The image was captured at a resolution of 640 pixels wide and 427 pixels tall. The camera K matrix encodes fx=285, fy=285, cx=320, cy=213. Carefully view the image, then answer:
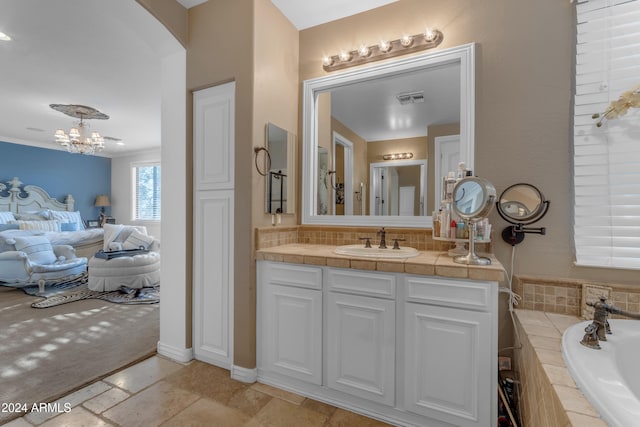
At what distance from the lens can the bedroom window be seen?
23.0 ft

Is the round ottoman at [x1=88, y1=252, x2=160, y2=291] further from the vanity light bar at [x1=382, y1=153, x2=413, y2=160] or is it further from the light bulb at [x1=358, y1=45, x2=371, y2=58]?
the light bulb at [x1=358, y1=45, x2=371, y2=58]

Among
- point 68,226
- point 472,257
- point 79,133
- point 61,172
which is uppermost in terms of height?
point 79,133

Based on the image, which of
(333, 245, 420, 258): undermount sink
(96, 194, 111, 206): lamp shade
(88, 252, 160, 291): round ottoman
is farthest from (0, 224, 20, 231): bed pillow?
(333, 245, 420, 258): undermount sink

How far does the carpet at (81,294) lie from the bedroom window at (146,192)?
2.88 m

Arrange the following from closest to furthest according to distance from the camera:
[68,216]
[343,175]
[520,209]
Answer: [520,209] < [343,175] < [68,216]

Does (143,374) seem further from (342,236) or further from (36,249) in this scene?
(36,249)

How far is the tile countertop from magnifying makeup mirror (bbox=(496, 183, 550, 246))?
0.19 metres

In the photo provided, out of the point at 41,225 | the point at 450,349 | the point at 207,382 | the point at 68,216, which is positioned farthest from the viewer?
the point at 68,216

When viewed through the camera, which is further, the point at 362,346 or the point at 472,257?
the point at 362,346

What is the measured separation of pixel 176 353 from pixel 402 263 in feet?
6.27

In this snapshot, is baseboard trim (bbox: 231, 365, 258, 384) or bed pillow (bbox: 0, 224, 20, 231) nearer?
baseboard trim (bbox: 231, 365, 258, 384)

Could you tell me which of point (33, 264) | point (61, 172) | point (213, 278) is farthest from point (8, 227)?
point (213, 278)

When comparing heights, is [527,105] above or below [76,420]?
above

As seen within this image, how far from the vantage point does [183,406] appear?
170cm
